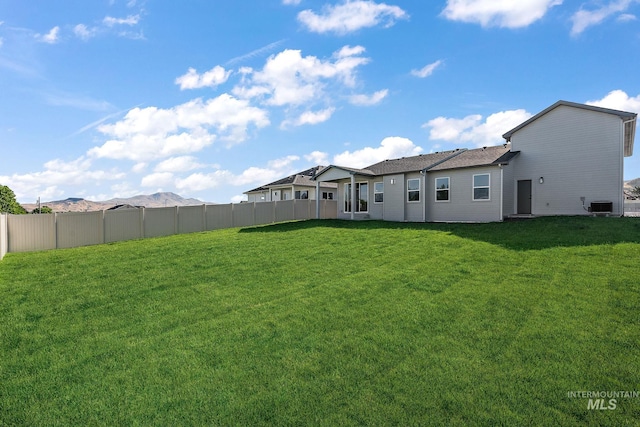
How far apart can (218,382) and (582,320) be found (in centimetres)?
512

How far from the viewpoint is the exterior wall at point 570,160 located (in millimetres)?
14180

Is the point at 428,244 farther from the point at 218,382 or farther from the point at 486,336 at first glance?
the point at 218,382

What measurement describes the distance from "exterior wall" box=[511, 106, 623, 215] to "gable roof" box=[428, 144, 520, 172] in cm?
88

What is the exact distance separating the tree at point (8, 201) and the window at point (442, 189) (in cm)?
3085

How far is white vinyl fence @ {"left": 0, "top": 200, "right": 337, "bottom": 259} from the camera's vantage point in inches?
552

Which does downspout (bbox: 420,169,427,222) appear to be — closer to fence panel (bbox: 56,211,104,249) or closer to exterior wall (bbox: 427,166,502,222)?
exterior wall (bbox: 427,166,502,222)

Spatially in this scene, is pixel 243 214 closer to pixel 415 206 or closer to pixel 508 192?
pixel 415 206

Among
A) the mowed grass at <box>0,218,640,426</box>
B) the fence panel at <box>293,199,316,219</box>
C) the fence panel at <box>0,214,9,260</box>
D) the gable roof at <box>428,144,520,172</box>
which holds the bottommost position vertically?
the mowed grass at <box>0,218,640,426</box>

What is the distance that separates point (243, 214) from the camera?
22328 mm

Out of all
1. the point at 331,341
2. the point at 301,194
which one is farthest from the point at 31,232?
the point at 301,194

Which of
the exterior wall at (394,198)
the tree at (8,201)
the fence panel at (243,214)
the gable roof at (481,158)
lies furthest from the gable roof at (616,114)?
the tree at (8,201)

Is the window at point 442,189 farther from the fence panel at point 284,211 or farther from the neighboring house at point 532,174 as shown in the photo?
the fence panel at point 284,211

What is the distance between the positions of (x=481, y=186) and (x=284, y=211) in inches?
534

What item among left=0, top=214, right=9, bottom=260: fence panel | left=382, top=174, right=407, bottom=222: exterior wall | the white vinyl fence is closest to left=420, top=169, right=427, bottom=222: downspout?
left=382, top=174, right=407, bottom=222: exterior wall
